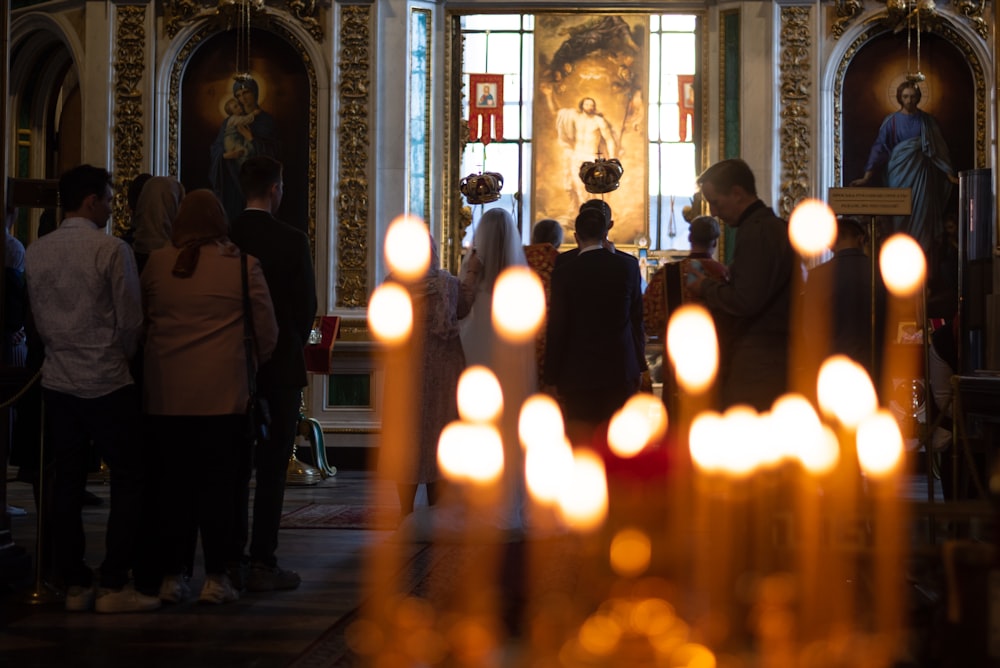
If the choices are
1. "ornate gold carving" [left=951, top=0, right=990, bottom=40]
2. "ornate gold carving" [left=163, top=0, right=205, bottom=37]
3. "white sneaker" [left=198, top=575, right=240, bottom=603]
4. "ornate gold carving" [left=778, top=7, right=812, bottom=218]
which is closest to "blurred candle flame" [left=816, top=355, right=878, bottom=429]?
"white sneaker" [left=198, top=575, right=240, bottom=603]

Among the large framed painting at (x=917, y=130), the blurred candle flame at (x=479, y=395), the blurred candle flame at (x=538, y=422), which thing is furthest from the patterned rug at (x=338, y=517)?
the large framed painting at (x=917, y=130)

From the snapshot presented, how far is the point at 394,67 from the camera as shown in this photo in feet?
38.9

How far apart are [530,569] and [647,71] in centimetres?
833

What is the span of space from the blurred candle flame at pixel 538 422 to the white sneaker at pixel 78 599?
2.85m

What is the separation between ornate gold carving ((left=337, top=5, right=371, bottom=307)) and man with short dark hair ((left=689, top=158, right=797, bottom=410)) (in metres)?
6.75

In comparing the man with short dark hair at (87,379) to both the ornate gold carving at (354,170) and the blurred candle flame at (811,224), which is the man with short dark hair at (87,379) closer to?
the ornate gold carving at (354,170)

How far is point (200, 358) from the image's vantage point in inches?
200

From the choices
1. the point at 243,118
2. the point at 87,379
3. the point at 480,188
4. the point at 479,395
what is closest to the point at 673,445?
the point at 479,395

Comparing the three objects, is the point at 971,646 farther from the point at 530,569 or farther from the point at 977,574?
the point at 530,569

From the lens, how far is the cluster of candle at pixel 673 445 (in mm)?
3910

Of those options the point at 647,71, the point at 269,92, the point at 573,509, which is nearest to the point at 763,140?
the point at 647,71

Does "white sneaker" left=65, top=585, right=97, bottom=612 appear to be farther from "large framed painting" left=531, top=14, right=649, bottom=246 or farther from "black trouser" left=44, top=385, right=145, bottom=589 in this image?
"large framed painting" left=531, top=14, right=649, bottom=246

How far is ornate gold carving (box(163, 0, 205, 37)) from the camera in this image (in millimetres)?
11969

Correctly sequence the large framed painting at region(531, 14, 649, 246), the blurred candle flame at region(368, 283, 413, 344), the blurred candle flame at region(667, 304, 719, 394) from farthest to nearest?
the large framed painting at region(531, 14, 649, 246), the blurred candle flame at region(368, 283, 413, 344), the blurred candle flame at region(667, 304, 719, 394)
